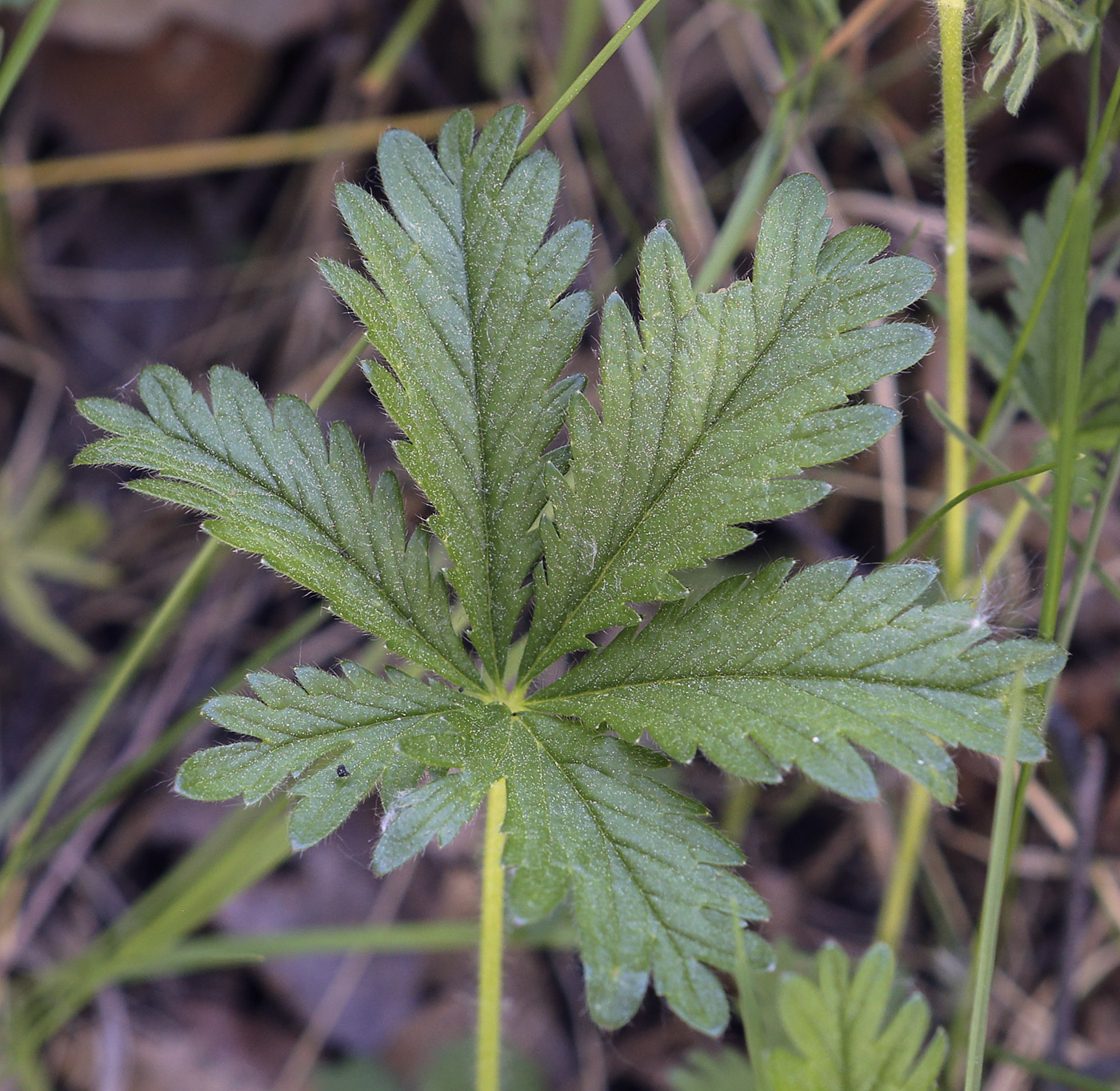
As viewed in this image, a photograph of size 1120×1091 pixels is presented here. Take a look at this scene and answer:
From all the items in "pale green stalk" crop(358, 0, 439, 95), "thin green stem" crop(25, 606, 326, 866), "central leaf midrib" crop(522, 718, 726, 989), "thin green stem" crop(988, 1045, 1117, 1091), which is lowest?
"thin green stem" crop(988, 1045, 1117, 1091)

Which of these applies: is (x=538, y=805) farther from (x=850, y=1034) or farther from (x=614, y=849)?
(x=850, y=1034)

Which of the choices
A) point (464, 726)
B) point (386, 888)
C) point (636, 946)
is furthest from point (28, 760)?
point (636, 946)

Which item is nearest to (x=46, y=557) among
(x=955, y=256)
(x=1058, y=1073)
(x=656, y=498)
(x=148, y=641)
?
(x=148, y=641)

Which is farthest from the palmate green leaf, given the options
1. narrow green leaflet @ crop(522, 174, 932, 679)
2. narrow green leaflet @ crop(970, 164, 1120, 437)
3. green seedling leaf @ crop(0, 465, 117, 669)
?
green seedling leaf @ crop(0, 465, 117, 669)

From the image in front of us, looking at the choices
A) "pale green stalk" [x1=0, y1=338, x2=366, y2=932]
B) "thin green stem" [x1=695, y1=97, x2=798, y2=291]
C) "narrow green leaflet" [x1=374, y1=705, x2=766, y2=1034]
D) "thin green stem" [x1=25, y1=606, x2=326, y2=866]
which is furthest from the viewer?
"thin green stem" [x1=695, y1=97, x2=798, y2=291]

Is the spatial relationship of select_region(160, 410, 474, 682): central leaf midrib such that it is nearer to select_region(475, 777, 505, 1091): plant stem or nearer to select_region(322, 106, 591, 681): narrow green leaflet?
select_region(322, 106, 591, 681): narrow green leaflet

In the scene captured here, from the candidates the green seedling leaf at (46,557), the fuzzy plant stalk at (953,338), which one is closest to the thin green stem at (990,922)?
the fuzzy plant stalk at (953,338)

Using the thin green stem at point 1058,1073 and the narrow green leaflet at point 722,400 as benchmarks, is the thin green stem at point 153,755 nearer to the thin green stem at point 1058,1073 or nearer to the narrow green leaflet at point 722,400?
the narrow green leaflet at point 722,400

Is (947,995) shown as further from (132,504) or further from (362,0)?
(362,0)
